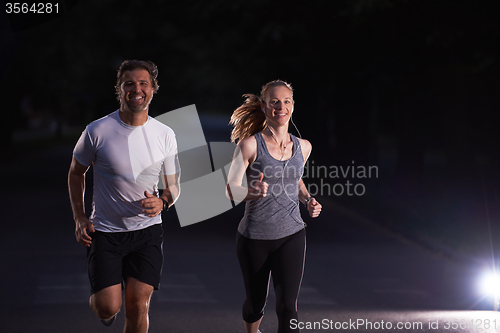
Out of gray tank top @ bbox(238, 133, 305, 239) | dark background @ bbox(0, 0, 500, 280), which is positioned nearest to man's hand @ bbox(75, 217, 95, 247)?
gray tank top @ bbox(238, 133, 305, 239)

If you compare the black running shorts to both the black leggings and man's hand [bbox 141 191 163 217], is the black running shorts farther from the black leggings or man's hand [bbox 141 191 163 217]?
the black leggings

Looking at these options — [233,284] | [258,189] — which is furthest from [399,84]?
[258,189]

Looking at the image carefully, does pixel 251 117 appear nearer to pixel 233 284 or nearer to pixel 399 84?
pixel 233 284

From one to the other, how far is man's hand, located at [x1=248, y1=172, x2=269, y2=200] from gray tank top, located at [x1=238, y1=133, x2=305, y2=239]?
0.10 m

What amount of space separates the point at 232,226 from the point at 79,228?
894 cm

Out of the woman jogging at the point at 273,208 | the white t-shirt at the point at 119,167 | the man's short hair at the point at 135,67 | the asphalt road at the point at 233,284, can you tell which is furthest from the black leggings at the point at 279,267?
the asphalt road at the point at 233,284

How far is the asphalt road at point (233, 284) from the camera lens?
7391 mm

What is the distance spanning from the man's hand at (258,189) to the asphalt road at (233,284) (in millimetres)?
1896

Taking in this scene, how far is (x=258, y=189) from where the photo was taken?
5480mm

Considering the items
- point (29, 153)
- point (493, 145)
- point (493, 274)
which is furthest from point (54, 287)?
point (29, 153)

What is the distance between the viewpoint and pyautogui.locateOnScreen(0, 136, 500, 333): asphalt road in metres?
7.39

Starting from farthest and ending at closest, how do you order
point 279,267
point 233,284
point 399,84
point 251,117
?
point 399,84
point 233,284
point 251,117
point 279,267

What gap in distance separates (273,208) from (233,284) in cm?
364

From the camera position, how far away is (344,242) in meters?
12.6
